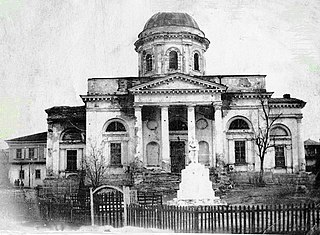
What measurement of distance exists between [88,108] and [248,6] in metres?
6.90

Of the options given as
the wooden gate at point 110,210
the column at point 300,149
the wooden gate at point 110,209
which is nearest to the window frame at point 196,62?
the column at point 300,149

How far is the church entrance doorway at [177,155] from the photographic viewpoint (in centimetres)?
1268

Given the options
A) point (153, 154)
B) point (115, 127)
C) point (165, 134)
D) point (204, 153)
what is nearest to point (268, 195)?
point (204, 153)

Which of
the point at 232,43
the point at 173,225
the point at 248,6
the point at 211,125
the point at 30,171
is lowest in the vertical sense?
the point at 173,225

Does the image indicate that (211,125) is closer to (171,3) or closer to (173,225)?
(171,3)

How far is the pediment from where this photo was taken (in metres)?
14.7

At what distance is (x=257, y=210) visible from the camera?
7996 mm

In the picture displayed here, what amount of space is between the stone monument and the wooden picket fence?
120cm

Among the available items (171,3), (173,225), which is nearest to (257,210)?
(173,225)

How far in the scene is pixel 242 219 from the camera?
8.12 m

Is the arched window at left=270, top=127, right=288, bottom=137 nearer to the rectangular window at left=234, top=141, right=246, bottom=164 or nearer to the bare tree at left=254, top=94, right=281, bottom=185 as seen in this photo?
the bare tree at left=254, top=94, right=281, bottom=185

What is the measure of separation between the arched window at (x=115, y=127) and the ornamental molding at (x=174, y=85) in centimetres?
104

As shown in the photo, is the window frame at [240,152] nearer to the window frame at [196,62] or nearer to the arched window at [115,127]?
the arched window at [115,127]

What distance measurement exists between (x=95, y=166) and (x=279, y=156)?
4.33 meters
